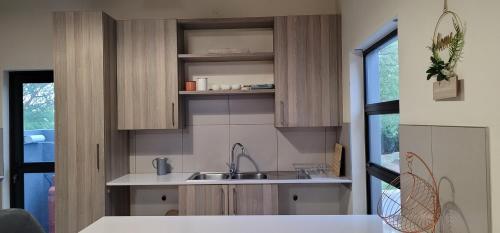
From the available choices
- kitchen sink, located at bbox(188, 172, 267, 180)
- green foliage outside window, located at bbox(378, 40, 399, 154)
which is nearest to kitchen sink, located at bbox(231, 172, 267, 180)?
kitchen sink, located at bbox(188, 172, 267, 180)

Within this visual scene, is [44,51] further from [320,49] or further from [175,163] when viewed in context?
[320,49]

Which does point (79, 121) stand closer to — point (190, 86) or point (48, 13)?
point (190, 86)

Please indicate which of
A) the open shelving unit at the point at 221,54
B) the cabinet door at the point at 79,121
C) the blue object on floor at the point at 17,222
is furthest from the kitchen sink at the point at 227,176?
the blue object on floor at the point at 17,222

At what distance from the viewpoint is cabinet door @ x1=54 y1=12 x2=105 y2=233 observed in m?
2.97

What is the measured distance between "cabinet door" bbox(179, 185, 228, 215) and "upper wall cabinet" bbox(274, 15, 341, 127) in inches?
34.9

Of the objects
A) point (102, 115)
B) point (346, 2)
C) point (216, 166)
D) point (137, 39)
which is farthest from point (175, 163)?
point (346, 2)

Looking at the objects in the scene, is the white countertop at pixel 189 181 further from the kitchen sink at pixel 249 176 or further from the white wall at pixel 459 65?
the white wall at pixel 459 65

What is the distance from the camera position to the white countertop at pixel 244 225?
159cm

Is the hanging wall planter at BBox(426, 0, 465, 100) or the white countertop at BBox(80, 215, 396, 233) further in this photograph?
the white countertop at BBox(80, 215, 396, 233)

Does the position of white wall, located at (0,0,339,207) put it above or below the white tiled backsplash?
above

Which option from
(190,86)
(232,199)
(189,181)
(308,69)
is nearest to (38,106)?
(190,86)

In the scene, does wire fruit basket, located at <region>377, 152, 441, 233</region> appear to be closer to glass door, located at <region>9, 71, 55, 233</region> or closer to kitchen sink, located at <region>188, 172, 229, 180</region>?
kitchen sink, located at <region>188, 172, 229, 180</region>

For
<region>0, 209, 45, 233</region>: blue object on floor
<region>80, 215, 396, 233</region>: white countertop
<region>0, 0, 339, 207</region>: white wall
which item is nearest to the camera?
<region>0, 209, 45, 233</region>: blue object on floor

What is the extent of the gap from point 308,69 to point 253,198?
1283 millimetres
